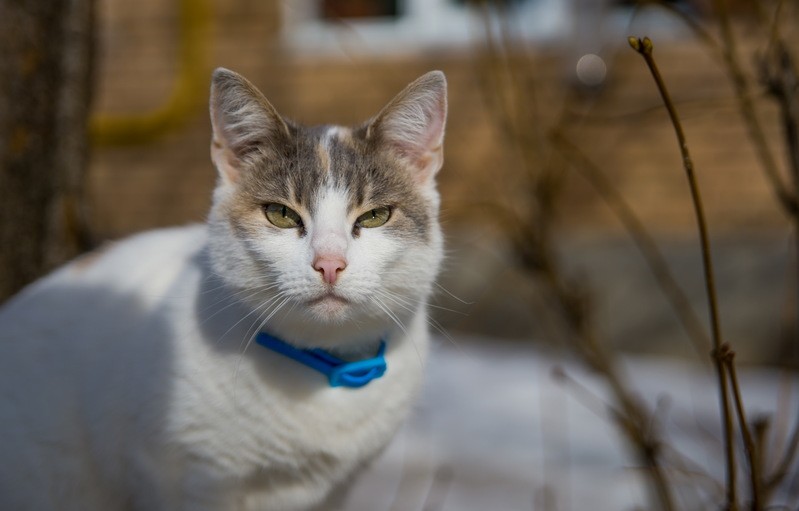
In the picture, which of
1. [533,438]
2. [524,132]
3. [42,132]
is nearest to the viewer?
[42,132]

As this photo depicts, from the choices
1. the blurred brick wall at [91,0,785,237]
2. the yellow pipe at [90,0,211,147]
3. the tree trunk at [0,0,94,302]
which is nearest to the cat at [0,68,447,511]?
the tree trunk at [0,0,94,302]

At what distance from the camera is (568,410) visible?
3.86m

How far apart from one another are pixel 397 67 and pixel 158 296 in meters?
3.91

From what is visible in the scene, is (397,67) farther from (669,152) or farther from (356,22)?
(669,152)

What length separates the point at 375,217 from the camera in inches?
69.3

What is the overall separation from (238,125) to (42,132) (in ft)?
3.15

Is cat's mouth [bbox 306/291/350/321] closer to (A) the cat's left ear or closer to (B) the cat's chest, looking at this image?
(B) the cat's chest

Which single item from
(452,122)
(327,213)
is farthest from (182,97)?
A: (327,213)

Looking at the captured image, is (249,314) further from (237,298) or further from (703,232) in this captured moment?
(703,232)

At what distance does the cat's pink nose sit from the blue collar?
29cm

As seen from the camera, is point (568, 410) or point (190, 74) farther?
point (190, 74)

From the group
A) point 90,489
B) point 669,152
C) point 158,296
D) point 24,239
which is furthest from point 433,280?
point 669,152

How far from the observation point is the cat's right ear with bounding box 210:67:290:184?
5.63ft

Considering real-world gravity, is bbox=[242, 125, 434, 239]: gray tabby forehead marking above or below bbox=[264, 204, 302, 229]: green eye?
above
